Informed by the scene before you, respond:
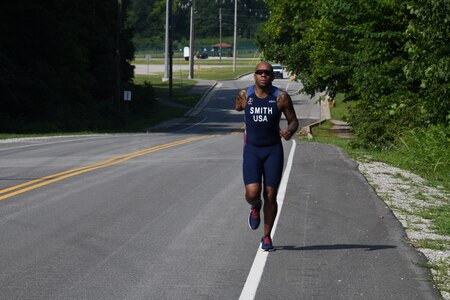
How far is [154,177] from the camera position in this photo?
53.9 ft

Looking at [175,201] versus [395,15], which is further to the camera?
[395,15]

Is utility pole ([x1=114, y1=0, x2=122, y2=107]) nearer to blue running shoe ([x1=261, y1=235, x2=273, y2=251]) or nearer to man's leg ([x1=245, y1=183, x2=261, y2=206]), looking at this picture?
man's leg ([x1=245, y1=183, x2=261, y2=206])

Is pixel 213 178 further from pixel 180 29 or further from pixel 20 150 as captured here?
pixel 180 29

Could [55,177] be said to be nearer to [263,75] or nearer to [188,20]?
[263,75]

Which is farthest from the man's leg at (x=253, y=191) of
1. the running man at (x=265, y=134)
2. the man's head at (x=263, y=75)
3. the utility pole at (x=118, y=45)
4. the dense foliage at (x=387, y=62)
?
the utility pole at (x=118, y=45)

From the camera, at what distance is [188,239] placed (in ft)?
32.3

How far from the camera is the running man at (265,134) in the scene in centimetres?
899

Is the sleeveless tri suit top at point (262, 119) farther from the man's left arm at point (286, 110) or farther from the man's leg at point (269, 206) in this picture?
the man's leg at point (269, 206)

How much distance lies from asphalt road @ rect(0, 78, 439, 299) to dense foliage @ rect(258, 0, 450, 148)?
313 cm

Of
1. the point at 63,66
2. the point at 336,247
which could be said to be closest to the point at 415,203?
the point at 336,247

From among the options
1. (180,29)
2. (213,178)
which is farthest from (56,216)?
(180,29)

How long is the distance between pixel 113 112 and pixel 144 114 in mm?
10236

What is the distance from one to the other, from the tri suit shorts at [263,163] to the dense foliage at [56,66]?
33.0 metres

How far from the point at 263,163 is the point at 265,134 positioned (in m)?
0.33
